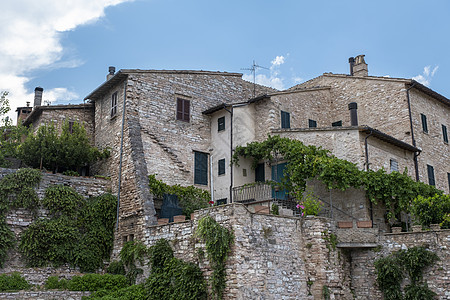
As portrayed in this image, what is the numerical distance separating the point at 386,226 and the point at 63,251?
13.3m

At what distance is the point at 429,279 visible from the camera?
15.7 m

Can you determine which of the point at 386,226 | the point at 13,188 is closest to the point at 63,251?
Result: the point at 13,188

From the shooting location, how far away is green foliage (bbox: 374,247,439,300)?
51.2ft

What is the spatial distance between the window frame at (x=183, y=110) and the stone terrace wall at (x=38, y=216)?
5.24 metres

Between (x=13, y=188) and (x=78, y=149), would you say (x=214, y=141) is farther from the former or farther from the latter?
(x=13, y=188)

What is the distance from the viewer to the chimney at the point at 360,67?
26356 mm

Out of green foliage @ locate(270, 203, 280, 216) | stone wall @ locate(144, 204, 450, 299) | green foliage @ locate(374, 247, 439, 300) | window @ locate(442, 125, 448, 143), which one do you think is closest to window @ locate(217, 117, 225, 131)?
green foliage @ locate(270, 203, 280, 216)

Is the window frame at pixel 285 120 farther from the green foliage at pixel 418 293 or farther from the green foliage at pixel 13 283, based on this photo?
the green foliage at pixel 13 283

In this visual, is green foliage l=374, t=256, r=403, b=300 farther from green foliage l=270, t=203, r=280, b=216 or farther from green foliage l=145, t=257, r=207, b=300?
green foliage l=145, t=257, r=207, b=300

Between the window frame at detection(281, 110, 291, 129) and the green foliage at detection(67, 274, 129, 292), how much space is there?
10.6 metres

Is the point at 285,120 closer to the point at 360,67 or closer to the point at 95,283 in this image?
the point at 360,67

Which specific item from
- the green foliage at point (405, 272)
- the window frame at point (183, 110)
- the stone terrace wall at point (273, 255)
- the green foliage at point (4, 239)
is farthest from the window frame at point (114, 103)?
the green foliage at point (405, 272)

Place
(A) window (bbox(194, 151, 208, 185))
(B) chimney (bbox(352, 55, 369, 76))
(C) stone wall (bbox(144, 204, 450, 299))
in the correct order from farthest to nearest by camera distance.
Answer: (B) chimney (bbox(352, 55, 369, 76)), (A) window (bbox(194, 151, 208, 185)), (C) stone wall (bbox(144, 204, 450, 299))

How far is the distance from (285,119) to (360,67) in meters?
6.38
